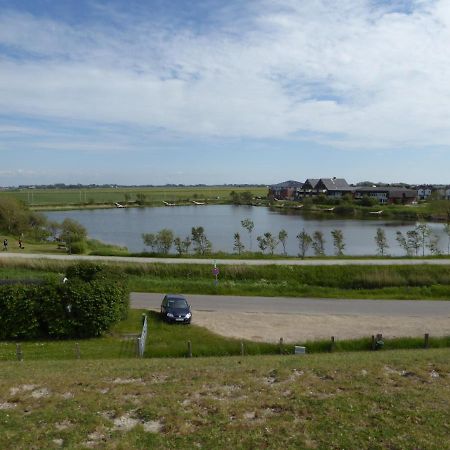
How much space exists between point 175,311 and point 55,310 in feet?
16.6

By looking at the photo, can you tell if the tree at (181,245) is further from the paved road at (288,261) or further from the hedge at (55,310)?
the hedge at (55,310)

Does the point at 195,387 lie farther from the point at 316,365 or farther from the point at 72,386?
the point at 316,365

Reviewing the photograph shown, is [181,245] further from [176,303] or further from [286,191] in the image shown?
[286,191]

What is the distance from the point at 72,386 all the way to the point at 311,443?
5274 mm

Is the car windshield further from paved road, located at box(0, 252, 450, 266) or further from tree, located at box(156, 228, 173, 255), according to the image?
tree, located at box(156, 228, 173, 255)

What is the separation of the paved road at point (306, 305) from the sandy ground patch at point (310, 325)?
873 mm

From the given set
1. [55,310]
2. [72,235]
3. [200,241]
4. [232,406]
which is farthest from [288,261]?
[232,406]

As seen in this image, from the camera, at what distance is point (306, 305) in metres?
24.4

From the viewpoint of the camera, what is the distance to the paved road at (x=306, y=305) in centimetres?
2302

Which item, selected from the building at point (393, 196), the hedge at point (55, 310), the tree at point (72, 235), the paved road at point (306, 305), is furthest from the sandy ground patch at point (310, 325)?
the building at point (393, 196)

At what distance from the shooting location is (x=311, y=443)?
747cm

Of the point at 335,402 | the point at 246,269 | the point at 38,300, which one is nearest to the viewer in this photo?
the point at 335,402

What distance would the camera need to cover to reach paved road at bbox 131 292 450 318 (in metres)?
23.0

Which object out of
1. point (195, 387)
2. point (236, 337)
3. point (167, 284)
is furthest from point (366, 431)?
point (167, 284)
